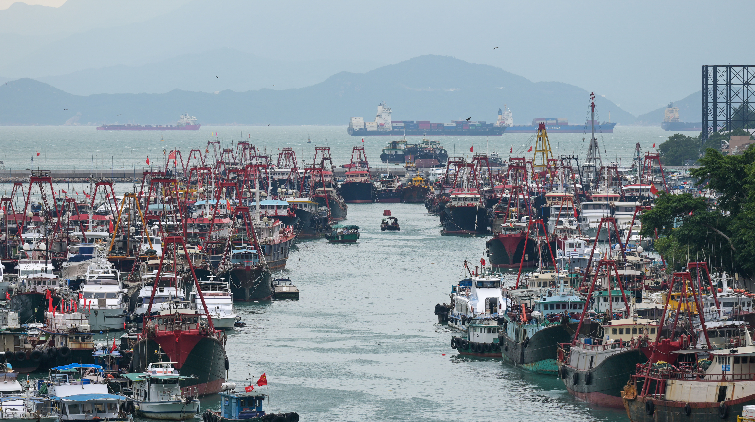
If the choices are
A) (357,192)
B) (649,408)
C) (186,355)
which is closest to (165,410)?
(186,355)

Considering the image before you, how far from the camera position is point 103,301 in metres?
70.9

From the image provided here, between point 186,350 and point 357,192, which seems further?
point 357,192

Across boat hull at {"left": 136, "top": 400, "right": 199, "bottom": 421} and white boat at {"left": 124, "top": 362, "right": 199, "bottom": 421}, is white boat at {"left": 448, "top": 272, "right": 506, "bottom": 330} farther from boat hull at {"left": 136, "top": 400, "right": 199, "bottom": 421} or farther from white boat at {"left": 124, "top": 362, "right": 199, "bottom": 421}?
boat hull at {"left": 136, "top": 400, "right": 199, "bottom": 421}

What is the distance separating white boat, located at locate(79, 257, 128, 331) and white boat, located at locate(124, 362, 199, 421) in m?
19.5

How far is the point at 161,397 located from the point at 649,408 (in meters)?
18.3

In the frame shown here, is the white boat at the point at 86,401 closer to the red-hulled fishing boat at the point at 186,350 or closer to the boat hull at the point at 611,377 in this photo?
the red-hulled fishing boat at the point at 186,350

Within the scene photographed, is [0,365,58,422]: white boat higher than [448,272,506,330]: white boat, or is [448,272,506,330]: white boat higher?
[448,272,506,330]: white boat

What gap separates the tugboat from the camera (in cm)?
4784

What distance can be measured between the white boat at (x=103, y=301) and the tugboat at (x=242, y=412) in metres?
22.3

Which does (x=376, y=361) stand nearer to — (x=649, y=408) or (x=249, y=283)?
(x=649, y=408)

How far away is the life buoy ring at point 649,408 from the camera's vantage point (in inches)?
1849

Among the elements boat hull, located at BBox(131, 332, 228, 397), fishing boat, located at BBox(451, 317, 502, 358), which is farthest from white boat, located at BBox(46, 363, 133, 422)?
fishing boat, located at BBox(451, 317, 502, 358)

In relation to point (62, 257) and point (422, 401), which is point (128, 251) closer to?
point (62, 257)

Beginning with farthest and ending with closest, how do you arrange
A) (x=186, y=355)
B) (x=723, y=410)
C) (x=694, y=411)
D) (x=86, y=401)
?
(x=186, y=355)
(x=86, y=401)
(x=694, y=411)
(x=723, y=410)
